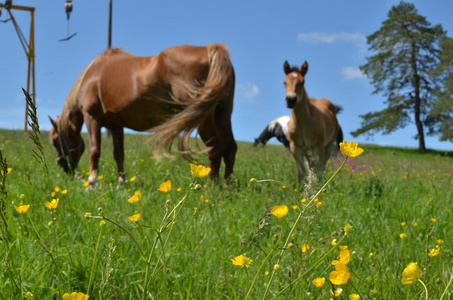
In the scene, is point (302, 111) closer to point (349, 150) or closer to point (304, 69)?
point (304, 69)

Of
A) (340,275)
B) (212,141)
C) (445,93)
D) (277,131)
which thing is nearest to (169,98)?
(212,141)

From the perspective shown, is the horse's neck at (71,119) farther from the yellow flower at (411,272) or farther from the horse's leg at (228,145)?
the yellow flower at (411,272)

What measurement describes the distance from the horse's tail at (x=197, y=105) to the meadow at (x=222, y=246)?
1.02ft

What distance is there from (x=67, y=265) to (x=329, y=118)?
6447mm

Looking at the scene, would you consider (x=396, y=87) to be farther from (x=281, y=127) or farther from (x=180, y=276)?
(x=180, y=276)

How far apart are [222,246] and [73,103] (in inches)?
175

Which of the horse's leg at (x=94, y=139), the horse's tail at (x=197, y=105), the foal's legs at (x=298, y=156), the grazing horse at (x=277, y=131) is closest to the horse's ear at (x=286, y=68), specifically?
the foal's legs at (x=298, y=156)

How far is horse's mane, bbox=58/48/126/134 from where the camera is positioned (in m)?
5.45

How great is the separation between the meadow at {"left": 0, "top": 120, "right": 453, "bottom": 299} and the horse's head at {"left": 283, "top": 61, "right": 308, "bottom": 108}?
5.67ft

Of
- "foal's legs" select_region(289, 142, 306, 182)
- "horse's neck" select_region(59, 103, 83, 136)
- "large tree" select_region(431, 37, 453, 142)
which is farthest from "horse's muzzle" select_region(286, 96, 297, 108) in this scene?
"large tree" select_region(431, 37, 453, 142)

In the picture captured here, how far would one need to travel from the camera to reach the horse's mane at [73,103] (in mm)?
5445

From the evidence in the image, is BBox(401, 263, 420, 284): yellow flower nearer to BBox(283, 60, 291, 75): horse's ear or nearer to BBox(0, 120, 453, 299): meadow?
BBox(0, 120, 453, 299): meadow

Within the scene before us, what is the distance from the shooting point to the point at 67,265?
180 centimetres

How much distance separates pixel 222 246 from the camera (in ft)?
6.27
